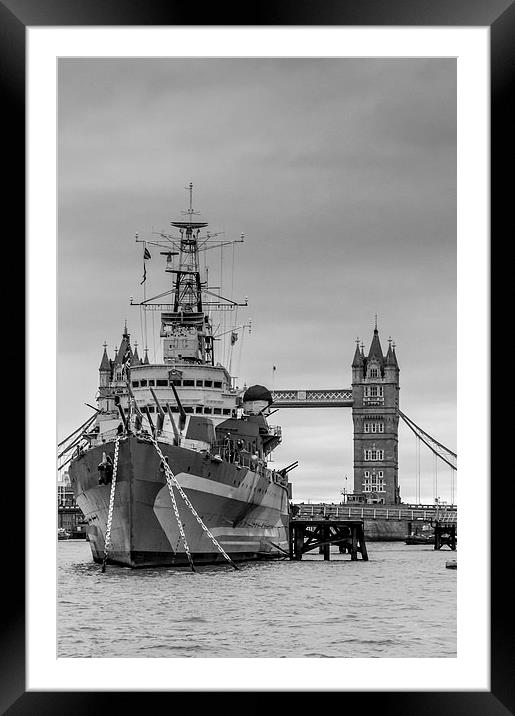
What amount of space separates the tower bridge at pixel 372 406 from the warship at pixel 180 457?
5279 centimetres

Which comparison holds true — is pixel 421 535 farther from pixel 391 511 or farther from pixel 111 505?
pixel 111 505

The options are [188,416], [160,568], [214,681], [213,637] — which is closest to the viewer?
[214,681]

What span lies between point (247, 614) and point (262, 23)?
12.6 m

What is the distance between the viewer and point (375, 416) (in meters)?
92.6

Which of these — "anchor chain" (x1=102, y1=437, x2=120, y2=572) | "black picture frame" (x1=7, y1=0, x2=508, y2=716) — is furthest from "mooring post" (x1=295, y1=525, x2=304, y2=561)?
"black picture frame" (x1=7, y1=0, x2=508, y2=716)

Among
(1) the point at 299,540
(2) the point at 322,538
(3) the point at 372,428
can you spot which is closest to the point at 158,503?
(1) the point at 299,540

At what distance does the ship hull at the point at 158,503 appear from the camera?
84.8 feet

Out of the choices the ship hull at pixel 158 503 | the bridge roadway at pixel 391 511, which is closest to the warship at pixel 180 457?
the ship hull at pixel 158 503

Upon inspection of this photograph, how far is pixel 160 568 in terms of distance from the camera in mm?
26266

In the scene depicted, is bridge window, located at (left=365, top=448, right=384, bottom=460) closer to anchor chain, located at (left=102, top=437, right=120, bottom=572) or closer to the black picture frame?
anchor chain, located at (left=102, top=437, right=120, bottom=572)
